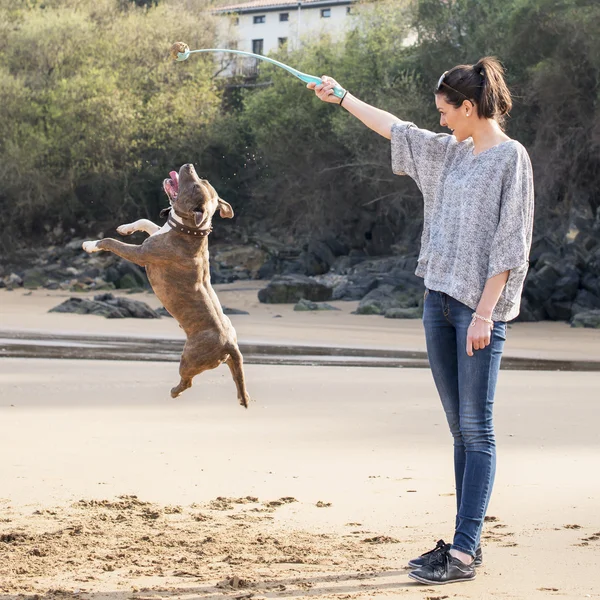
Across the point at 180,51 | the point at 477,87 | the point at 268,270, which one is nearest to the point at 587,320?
the point at 268,270

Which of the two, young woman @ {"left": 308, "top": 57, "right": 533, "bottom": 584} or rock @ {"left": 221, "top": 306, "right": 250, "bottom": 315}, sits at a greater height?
young woman @ {"left": 308, "top": 57, "right": 533, "bottom": 584}

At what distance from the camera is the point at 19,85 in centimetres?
4869

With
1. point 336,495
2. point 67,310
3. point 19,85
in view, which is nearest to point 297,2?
point 19,85

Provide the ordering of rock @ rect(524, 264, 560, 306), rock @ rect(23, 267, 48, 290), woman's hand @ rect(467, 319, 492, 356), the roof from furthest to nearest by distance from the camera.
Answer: the roof, rock @ rect(23, 267, 48, 290), rock @ rect(524, 264, 560, 306), woman's hand @ rect(467, 319, 492, 356)

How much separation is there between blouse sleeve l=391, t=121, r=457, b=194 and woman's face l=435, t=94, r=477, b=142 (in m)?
0.17

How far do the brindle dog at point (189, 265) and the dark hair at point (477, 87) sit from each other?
4.24 ft

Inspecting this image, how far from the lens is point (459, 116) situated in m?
5.41

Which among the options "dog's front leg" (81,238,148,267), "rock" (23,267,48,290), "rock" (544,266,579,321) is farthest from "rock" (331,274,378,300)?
"dog's front leg" (81,238,148,267)

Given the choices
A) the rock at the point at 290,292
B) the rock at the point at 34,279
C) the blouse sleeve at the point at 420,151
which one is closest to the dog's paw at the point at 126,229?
the blouse sleeve at the point at 420,151

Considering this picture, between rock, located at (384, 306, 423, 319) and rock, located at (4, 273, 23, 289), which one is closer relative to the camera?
rock, located at (384, 306, 423, 319)

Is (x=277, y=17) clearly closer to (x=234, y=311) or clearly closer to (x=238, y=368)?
(x=234, y=311)

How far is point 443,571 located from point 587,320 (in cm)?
2305

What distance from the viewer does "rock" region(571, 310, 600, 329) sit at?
2720 centimetres

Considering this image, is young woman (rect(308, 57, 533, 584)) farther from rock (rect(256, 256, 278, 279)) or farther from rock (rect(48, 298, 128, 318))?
rock (rect(256, 256, 278, 279))
